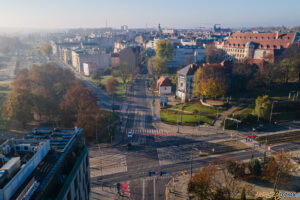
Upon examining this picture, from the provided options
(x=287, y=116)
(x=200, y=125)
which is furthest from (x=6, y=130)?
(x=287, y=116)

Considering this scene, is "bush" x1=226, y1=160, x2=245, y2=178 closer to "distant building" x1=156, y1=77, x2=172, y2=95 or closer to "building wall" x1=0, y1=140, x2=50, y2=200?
"building wall" x1=0, y1=140, x2=50, y2=200

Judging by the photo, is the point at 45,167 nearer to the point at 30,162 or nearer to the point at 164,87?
the point at 30,162

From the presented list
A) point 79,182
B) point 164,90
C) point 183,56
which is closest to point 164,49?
point 183,56

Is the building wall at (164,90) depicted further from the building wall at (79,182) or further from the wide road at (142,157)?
the building wall at (79,182)

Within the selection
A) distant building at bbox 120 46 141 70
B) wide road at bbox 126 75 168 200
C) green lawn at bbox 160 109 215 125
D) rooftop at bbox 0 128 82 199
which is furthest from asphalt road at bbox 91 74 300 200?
distant building at bbox 120 46 141 70

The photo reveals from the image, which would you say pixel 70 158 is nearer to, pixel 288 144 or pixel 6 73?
pixel 288 144
